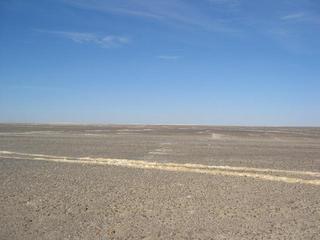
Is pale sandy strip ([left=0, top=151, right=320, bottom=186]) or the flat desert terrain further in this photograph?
pale sandy strip ([left=0, top=151, right=320, bottom=186])

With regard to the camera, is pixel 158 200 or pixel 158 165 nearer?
pixel 158 200

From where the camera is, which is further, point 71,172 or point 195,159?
point 195,159

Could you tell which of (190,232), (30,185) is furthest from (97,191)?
(190,232)

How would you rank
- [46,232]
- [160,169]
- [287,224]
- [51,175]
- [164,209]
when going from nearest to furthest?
[46,232] < [287,224] < [164,209] < [51,175] < [160,169]

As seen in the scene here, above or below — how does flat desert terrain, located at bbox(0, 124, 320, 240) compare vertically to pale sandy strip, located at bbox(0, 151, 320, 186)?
below

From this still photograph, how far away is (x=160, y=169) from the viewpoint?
18.1m

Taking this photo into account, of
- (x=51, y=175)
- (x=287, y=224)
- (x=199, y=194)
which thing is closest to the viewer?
(x=287, y=224)

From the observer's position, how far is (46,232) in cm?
872

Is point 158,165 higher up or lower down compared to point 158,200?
higher up

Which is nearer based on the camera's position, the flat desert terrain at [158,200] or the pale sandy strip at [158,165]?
the flat desert terrain at [158,200]

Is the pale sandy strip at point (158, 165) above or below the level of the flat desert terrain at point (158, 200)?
above

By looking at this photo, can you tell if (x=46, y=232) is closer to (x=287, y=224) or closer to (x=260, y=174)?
(x=287, y=224)

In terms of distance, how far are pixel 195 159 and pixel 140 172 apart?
18.7ft

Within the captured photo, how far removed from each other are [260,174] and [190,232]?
882 centimetres
